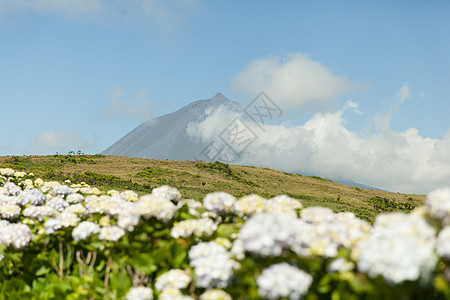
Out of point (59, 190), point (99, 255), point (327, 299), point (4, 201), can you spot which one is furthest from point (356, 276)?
point (4, 201)

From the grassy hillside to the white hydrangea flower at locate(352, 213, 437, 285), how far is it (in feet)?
83.8

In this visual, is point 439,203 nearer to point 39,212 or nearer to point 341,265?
point 341,265

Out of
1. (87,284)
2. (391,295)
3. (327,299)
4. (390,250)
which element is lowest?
(87,284)

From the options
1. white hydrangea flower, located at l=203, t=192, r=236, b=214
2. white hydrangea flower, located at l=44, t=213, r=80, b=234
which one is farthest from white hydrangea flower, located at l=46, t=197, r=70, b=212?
white hydrangea flower, located at l=203, t=192, r=236, b=214

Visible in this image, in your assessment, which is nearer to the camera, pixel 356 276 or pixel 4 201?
pixel 356 276

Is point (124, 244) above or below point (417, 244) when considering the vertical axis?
below

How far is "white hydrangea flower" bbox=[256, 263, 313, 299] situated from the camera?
2.33 meters

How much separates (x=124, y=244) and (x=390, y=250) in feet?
8.67

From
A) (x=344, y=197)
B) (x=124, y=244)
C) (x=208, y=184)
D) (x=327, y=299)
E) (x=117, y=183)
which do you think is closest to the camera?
(x=327, y=299)

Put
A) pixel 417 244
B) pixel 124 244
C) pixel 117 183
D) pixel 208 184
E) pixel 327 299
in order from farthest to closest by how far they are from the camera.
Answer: pixel 208 184 → pixel 117 183 → pixel 124 244 → pixel 327 299 → pixel 417 244

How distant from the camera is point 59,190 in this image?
593cm

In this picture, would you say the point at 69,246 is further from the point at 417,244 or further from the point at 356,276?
the point at 417,244

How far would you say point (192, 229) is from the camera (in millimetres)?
3486

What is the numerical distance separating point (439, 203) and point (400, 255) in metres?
0.74
